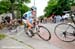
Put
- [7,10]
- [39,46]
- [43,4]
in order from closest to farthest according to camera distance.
A: [39,46] → [7,10] → [43,4]

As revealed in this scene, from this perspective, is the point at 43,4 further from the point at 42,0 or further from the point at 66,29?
the point at 66,29

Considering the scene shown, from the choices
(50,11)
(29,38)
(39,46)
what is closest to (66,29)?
(39,46)

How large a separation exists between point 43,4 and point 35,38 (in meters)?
27.1

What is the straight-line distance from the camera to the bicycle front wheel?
24.2ft

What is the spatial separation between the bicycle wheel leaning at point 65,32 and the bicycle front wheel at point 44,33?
0.36m

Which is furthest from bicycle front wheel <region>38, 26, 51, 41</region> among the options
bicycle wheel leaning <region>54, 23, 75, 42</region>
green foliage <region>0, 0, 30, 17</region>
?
green foliage <region>0, 0, 30, 17</region>

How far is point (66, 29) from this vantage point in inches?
272

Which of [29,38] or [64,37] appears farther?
[29,38]

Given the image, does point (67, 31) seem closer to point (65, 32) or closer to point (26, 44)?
point (65, 32)

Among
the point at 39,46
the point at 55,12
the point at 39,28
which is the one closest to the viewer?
the point at 39,46

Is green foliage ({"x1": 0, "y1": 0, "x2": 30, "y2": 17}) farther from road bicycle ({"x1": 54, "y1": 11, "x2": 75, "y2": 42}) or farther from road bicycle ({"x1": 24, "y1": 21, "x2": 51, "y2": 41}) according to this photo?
road bicycle ({"x1": 54, "y1": 11, "x2": 75, "y2": 42})

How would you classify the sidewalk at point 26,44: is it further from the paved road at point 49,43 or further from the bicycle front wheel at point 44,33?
the bicycle front wheel at point 44,33

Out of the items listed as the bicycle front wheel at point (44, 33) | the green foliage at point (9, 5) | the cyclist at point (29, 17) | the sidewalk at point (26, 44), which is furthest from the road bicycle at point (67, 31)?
the green foliage at point (9, 5)

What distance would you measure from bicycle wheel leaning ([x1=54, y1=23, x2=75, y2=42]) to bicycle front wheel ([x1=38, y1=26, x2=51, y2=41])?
14.2 inches
